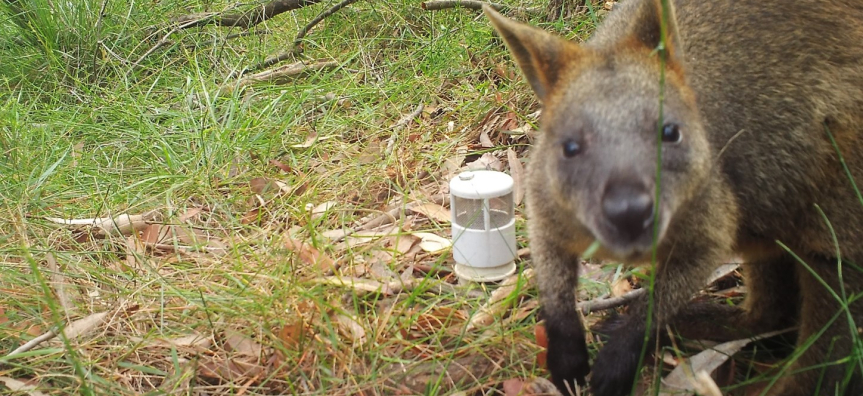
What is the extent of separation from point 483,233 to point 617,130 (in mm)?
1260

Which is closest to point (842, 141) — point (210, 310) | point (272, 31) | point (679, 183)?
point (679, 183)

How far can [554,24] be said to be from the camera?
545 cm

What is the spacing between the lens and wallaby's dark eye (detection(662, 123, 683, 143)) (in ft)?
8.36

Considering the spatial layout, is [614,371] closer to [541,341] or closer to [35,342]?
[541,341]

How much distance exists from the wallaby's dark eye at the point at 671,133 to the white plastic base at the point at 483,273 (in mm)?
1343

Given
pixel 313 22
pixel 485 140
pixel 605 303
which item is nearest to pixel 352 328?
pixel 605 303

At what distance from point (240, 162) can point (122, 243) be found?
0.99 m

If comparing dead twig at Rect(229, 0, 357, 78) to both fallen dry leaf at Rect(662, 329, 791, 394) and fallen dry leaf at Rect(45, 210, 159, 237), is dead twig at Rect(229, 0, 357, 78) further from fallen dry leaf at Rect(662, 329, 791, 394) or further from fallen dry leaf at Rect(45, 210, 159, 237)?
fallen dry leaf at Rect(662, 329, 791, 394)

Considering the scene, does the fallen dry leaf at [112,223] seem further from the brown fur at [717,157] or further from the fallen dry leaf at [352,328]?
the brown fur at [717,157]

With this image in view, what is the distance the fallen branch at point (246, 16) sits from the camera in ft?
22.2

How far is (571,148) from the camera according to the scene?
2598mm

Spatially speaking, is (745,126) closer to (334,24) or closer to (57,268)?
(57,268)

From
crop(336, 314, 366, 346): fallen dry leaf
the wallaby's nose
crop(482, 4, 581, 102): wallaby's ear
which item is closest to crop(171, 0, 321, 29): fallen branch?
crop(336, 314, 366, 346): fallen dry leaf

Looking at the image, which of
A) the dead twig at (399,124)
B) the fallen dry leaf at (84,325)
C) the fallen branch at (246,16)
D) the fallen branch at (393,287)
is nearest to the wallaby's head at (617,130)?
the fallen branch at (393,287)
